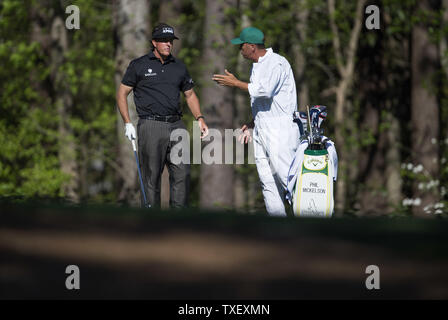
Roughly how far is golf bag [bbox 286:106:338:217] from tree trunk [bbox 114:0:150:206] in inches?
213

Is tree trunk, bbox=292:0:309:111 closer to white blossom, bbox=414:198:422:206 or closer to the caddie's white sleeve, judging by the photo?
white blossom, bbox=414:198:422:206

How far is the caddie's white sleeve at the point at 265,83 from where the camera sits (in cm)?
702

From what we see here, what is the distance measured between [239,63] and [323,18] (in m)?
2.64

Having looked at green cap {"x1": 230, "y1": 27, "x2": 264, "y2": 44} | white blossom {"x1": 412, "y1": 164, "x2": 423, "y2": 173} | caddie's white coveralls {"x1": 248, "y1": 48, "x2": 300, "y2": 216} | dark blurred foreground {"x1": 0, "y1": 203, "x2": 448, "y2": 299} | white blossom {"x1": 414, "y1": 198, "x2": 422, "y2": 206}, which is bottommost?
white blossom {"x1": 414, "y1": 198, "x2": 422, "y2": 206}

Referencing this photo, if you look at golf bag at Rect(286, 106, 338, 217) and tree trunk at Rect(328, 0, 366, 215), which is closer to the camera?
golf bag at Rect(286, 106, 338, 217)

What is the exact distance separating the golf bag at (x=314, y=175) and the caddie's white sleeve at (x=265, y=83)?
54 centimetres

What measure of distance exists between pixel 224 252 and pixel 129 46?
1094 centimetres

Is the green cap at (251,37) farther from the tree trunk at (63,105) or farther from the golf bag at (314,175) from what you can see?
the tree trunk at (63,105)

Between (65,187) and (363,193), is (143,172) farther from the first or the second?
(65,187)

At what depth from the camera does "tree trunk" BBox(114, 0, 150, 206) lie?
476 inches

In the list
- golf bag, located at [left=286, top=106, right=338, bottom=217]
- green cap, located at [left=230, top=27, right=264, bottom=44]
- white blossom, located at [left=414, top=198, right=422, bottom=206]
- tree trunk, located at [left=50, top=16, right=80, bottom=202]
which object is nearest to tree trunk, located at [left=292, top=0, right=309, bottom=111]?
white blossom, located at [left=414, top=198, right=422, bottom=206]

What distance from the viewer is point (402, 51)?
16.6 m
